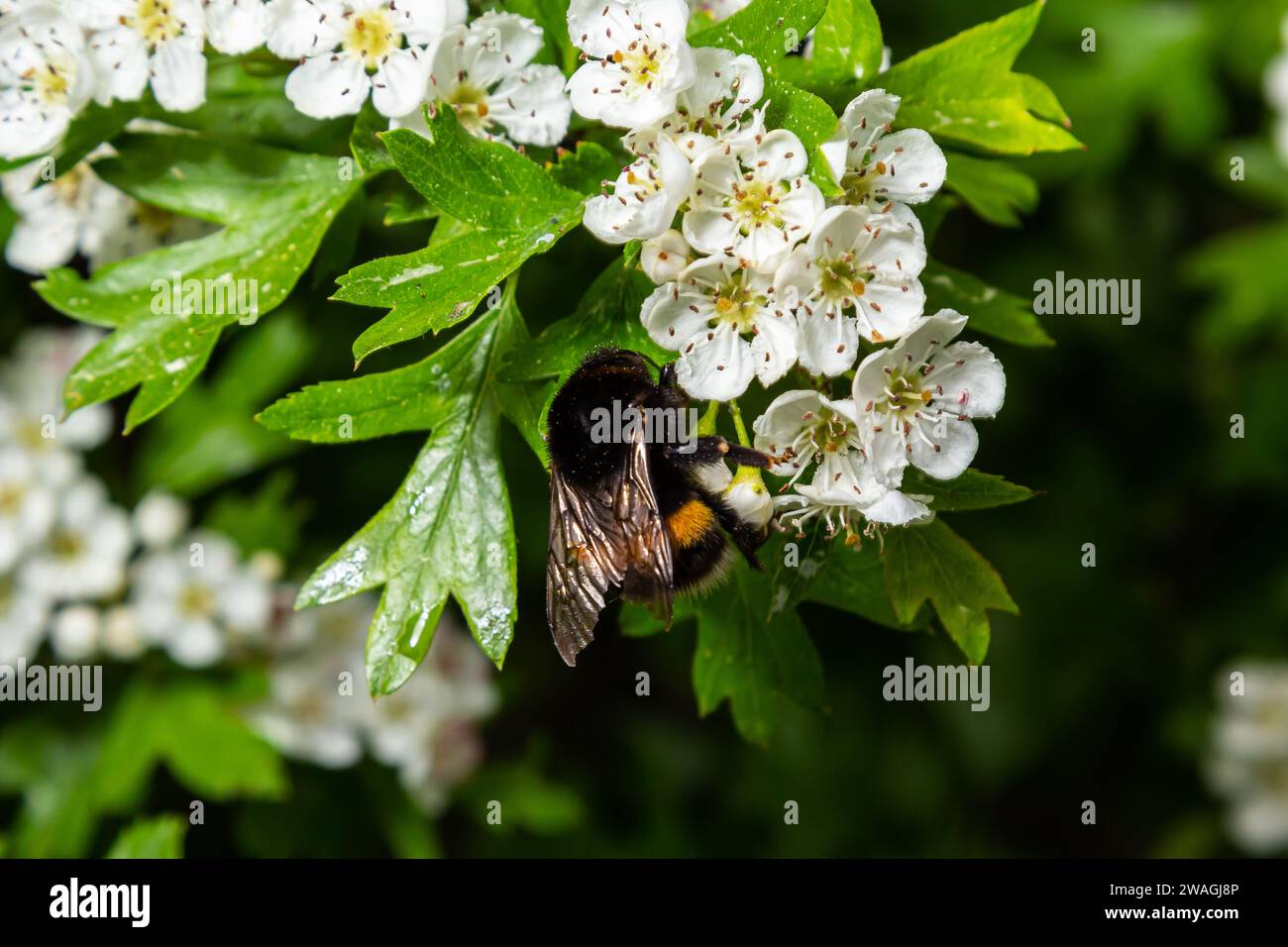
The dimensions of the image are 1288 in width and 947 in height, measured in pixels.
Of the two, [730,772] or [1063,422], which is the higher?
[1063,422]

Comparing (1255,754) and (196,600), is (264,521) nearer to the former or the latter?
(196,600)

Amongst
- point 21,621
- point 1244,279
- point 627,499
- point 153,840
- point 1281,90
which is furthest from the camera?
point 1244,279

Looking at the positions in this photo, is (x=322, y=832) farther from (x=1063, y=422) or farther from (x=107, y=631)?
(x=1063, y=422)

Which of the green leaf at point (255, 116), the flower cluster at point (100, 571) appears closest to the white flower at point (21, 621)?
the flower cluster at point (100, 571)

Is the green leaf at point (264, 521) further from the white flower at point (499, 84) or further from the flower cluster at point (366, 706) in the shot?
the white flower at point (499, 84)

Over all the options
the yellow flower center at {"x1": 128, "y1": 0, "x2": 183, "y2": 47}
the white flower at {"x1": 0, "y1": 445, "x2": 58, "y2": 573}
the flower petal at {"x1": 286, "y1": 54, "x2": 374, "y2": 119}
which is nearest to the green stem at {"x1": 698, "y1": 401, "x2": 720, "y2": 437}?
the flower petal at {"x1": 286, "y1": 54, "x2": 374, "y2": 119}

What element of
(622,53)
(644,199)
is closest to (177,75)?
(622,53)
